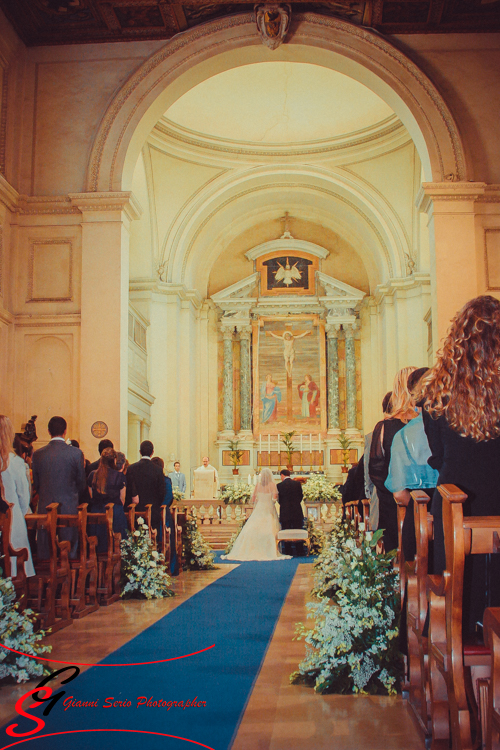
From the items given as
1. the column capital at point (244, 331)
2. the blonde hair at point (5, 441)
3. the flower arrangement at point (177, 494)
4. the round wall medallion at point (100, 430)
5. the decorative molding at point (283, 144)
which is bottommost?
the flower arrangement at point (177, 494)

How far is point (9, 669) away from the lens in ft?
12.7

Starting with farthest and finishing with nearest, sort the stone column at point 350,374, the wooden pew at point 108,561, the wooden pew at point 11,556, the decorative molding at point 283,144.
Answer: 1. the stone column at point 350,374
2. the decorative molding at point 283,144
3. the wooden pew at point 108,561
4. the wooden pew at point 11,556

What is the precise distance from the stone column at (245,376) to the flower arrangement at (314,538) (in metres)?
7.65

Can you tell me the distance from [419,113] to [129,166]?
4725 millimetres

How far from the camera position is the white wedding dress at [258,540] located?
12148 millimetres

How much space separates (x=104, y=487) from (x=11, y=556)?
8.87 feet

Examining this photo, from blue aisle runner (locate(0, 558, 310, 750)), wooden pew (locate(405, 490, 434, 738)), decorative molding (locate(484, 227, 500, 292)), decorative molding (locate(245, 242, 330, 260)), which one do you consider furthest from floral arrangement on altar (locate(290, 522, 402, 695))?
decorative molding (locate(245, 242, 330, 260))

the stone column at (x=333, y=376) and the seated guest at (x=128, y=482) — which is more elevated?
the stone column at (x=333, y=376)

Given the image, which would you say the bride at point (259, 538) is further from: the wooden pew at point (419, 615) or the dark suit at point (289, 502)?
the wooden pew at point (419, 615)

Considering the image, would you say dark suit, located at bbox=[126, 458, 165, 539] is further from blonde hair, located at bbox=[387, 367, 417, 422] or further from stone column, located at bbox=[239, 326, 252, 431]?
stone column, located at bbox=[239, 326, 252, 431]

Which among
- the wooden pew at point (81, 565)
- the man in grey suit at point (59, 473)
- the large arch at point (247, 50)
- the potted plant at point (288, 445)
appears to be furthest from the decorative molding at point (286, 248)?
the wooden pew at point (81, 565)

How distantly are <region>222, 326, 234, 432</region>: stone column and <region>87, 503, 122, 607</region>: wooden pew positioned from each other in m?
13.6

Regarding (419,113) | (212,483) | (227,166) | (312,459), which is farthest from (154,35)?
(312,459)

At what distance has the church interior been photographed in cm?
1065
